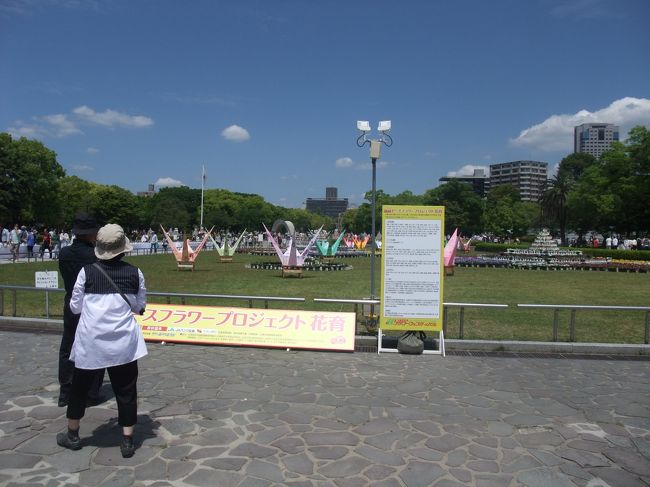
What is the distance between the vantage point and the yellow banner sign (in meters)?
8.33

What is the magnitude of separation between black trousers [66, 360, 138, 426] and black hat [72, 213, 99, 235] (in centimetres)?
148

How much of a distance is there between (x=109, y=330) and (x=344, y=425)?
92.7 inches

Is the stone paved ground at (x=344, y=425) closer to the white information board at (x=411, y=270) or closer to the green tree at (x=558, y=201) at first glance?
the white information board at (x=411, y=270)

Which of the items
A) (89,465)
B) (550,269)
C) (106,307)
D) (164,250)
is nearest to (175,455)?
(89,465)

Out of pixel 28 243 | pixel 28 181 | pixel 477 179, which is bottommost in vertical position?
pixel 28 243

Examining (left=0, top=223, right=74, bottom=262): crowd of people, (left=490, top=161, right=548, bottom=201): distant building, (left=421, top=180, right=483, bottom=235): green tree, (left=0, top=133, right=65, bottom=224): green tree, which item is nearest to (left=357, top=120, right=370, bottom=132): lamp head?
(left=0, top=223, right=74, bottom=262): crowd of people

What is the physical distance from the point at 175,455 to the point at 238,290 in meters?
11.5

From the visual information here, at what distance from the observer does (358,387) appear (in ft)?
20.7

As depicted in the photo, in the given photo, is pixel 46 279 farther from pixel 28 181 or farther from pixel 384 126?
pixel 28 181

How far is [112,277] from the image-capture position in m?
4.22

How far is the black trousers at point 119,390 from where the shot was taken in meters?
4.21

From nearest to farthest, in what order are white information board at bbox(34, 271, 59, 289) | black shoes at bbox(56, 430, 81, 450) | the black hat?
1. black shoes at bbox(56, 430, 81, 450)
2. the black hat
3. white information board at bbox(34, 271, 59, 289)

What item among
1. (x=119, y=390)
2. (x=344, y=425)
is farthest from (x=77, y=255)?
(x=344, y=425)

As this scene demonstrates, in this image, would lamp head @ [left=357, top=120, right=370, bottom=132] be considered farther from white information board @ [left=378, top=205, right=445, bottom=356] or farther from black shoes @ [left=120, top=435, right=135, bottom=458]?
black shoes @ [left=120, top=435, right=135, bottom=458]
